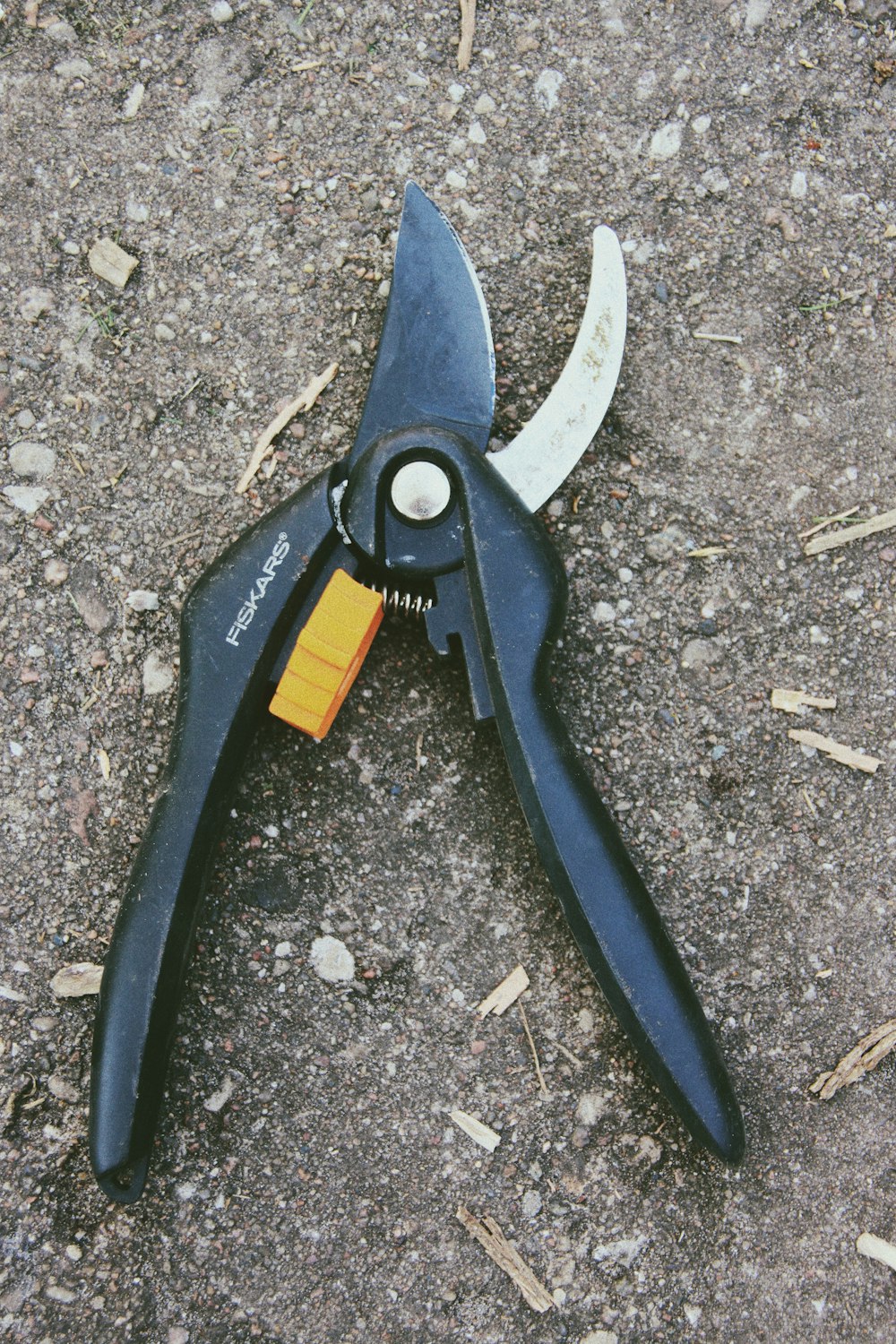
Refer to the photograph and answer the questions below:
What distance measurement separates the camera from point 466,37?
1.88 m

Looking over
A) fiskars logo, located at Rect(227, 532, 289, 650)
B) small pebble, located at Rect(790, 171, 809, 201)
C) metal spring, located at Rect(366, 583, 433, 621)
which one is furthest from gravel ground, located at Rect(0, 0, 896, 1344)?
fiskars logo, located at Rect(227, 532, 289, 650)

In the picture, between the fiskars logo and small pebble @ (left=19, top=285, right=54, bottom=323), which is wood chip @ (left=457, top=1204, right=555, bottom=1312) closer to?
the fiskars logo

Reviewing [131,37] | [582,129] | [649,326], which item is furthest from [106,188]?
[649,326]

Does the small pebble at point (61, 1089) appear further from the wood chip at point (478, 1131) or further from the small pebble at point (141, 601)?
the small pebble at point (141, 601)

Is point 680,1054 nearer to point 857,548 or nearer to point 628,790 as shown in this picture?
point 628,790

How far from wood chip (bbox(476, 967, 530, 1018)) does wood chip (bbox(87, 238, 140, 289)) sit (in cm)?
147

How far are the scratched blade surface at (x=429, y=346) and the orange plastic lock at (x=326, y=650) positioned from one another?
0.84 ft

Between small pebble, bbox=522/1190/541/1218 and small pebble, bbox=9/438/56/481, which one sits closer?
small pebble, bbox=522/1190/541/1218

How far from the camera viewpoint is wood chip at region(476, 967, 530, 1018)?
1711mm

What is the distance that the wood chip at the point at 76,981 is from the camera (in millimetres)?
1678

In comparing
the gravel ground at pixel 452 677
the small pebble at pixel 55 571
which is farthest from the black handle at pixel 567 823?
the small pebble at pixel 55 571

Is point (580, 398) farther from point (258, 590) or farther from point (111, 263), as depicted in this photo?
point (111, 263)

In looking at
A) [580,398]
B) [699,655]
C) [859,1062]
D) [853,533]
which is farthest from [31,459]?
[859,1062]

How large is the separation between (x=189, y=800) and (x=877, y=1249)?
1423mm
